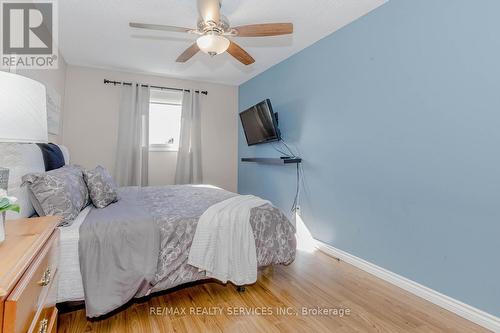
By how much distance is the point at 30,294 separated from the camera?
761 mm

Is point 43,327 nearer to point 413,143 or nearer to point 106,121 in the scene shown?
point 413,143

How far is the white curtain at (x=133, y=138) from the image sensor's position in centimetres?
404

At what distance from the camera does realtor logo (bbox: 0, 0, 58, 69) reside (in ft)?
6.45

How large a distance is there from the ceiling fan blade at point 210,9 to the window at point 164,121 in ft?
8.97

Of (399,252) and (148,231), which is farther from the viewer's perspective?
(399,252)

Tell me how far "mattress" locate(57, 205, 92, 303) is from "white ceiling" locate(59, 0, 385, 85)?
202 centimetres

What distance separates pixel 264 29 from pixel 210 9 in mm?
439

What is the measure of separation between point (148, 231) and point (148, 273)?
260 millimetres

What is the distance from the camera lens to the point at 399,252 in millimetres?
2182

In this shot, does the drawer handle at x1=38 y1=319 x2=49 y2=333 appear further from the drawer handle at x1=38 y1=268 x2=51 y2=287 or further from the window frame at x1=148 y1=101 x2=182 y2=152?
the window frame at x1=148 y1=101 x2=182 y2=152

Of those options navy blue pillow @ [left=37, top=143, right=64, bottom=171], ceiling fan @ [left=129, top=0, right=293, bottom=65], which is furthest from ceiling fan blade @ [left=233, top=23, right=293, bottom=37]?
navy blue pillow @ [left=37, top=143, right=64, bottom=171]

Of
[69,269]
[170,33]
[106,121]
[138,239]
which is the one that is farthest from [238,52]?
[106,121]

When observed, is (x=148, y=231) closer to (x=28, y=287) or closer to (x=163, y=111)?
(x=28, y=287)

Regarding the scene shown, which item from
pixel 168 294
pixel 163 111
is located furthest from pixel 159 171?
pixel 168 294
